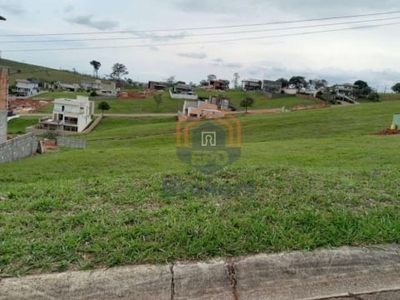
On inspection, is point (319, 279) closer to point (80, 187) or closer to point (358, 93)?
point (80, 187)

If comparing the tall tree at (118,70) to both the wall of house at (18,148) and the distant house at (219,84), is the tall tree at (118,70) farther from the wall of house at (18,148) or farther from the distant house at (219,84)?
→ the wall of house at (18,148)

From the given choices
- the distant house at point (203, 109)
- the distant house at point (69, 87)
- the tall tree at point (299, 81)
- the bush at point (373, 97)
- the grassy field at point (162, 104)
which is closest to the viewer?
→ the distant house at point (203, 109)

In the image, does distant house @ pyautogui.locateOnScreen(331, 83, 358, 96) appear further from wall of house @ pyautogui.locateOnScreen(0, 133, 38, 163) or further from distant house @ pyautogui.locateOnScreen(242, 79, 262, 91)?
wall of house @ pyautogui.locateOnScreen(0, 133, 38, 163)

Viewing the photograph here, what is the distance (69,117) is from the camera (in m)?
43.2

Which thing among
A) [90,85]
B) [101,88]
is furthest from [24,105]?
[90,85]

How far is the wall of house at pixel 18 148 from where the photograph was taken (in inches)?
492

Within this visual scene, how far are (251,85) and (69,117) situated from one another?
2053 inches

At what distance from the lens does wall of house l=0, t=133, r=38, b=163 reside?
1249cm

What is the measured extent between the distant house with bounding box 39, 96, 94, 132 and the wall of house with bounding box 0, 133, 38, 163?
27.1 metres

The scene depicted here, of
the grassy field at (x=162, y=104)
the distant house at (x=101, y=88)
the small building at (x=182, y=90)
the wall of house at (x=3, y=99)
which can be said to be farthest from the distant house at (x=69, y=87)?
the wall of house at (x=3, y=99)

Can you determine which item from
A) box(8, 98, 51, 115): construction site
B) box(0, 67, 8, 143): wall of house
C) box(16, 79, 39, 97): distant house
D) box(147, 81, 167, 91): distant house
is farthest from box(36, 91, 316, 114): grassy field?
box(0, 67, 8, 143): wall of house

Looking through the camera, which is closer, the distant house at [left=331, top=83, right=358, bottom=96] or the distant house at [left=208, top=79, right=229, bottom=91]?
the distant house at [left=331, top=83, right=358, bottom=96]

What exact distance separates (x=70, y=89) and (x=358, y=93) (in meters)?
69.9

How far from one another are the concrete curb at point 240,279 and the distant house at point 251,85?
80.7 m
